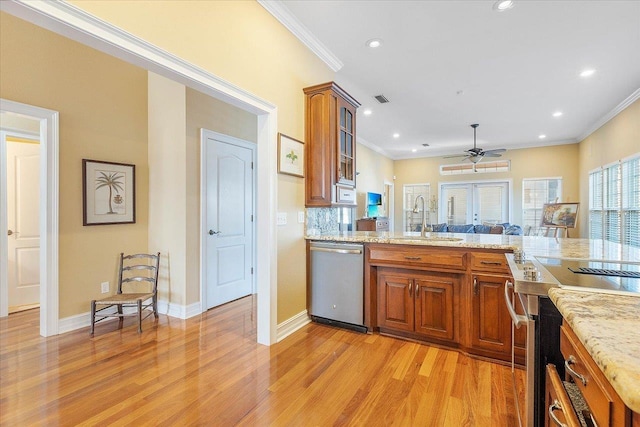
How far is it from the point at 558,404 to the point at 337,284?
219cm

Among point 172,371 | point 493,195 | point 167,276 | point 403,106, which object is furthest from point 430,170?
point 172,371

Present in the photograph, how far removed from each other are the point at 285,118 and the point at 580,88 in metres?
4.30

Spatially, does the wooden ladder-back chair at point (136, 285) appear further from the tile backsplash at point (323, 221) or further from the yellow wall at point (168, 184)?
the tile backsplash at point (323, 221)

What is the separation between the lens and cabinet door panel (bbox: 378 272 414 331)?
107 inches

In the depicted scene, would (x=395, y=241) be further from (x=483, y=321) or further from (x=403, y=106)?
(x=403, y=106)

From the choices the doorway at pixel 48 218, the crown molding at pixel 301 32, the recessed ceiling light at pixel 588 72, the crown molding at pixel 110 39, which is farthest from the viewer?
the recessed ceiling light at pixel 588 72

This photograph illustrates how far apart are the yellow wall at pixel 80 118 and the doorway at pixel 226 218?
30.8 inches

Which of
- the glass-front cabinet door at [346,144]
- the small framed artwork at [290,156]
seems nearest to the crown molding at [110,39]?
the small framed artwork at [290,156]

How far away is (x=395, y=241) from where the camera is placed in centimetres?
274

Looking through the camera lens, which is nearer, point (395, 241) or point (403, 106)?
point (395, 241)

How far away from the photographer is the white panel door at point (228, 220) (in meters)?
3.68

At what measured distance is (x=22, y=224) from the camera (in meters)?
3.74

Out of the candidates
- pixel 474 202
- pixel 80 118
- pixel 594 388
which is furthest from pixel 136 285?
pixel 474 202

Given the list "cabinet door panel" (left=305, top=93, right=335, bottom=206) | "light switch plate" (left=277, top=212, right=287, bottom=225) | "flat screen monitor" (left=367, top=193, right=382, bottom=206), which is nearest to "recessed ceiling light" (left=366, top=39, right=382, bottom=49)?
"cabinet door panel" (left=305, top=93, right=335, bottom=206)
